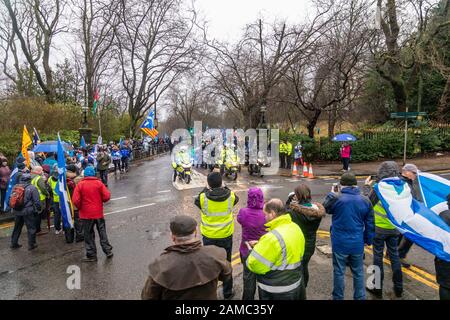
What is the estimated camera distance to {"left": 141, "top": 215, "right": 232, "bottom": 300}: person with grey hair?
2.66 meters

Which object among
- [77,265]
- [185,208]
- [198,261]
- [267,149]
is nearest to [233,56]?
[267,149]

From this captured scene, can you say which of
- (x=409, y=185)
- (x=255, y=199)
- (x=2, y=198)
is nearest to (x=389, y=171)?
(x=409, y=185)

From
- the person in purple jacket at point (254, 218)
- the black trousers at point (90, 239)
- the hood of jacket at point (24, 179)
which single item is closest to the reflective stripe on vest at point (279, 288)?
the person in purple jacket at point (254, 218)

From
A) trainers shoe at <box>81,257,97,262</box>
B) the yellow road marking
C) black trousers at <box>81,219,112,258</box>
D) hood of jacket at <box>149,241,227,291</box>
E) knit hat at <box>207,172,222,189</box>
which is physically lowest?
the yellow road marking

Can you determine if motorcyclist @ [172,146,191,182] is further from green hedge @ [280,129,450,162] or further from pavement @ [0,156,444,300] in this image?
green hedge @ [280,129,450,162]

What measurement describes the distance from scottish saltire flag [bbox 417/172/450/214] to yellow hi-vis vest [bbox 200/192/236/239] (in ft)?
8.92

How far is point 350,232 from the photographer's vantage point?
4363 millimetres

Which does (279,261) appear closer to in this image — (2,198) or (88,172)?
(88,172)

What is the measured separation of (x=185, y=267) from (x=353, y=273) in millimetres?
2706

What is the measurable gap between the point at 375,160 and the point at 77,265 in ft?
65.6

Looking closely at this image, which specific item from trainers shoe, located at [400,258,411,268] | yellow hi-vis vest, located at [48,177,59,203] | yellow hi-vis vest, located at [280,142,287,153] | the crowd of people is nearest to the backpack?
yellow hi-vis vest, located at [48,177,59,203]

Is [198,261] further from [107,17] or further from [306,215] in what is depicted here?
[107,17]

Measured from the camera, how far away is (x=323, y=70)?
68.9ft

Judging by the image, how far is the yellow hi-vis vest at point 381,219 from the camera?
4.86m
